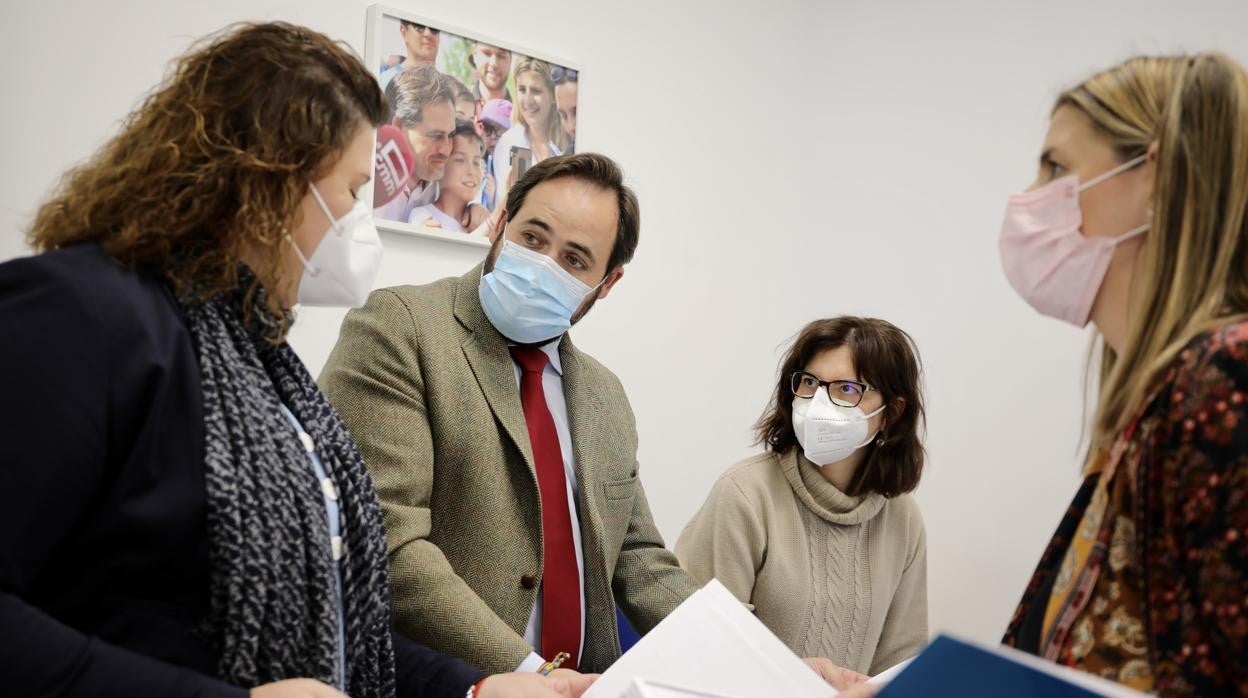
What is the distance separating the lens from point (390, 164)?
297 cm

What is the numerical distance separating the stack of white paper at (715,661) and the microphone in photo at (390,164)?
172 centimetres

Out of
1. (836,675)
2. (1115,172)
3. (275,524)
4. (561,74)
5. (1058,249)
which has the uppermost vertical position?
(561,74)

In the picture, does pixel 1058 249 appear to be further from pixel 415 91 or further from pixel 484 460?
pixel 415 91

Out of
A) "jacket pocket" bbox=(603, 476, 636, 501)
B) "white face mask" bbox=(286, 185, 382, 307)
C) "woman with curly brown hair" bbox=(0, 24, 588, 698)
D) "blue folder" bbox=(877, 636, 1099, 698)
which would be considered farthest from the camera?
"jacket pocket" bbox=(603, 476, 636, 501)

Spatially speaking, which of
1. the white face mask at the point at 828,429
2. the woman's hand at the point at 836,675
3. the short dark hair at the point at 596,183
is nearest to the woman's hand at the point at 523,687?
the woman's hand at the point at 836,675

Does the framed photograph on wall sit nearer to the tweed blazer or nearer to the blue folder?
the tweed blazer

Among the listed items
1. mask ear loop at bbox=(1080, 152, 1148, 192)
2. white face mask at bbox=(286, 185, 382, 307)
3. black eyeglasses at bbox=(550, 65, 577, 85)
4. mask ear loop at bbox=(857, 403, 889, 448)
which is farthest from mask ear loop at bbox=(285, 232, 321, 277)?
black eyeglasses at bbox=(550, 65, 577, 85)

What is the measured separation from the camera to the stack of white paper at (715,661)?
1.53 metres

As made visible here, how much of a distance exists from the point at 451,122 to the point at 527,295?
1.12 m

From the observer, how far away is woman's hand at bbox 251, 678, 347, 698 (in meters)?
1.16

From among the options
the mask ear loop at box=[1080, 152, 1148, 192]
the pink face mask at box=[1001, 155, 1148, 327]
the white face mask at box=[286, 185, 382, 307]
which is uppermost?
the mask ear loop at box=[1080, 152, 1148, 192]

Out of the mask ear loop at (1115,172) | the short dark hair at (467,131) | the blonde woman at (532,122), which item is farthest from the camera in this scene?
the blonde woman at (532,122)

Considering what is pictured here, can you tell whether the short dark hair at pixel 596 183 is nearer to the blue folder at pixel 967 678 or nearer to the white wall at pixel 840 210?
the white wall at pixel 840 210

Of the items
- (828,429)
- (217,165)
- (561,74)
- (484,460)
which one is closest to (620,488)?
(484,460)
